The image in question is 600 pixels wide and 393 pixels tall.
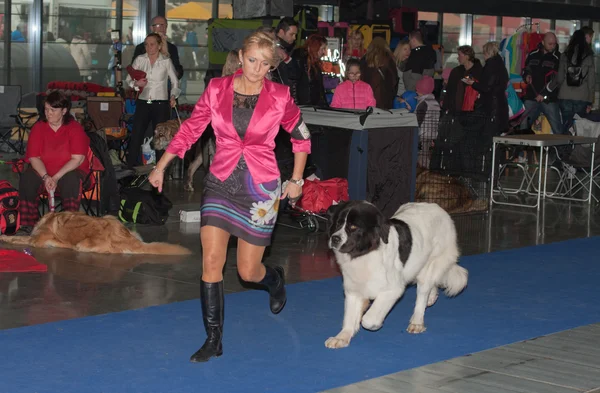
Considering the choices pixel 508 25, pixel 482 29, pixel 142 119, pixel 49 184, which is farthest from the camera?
pixel 508 25

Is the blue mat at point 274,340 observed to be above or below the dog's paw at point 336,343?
below

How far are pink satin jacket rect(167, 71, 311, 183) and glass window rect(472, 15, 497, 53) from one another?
807 inches

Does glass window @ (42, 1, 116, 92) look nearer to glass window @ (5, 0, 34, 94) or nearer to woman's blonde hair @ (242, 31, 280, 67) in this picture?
glass window @ (5, 0, 34, 94)

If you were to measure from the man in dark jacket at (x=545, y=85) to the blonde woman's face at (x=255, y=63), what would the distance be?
10639 mm

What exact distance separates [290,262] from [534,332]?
8.40ft

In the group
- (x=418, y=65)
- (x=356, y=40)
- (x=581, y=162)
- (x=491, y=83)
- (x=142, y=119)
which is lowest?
(x=581, y=162)

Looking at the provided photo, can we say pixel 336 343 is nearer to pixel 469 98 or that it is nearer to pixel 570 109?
pixel 469 98

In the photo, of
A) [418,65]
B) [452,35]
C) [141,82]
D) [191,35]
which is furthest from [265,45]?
[452,35]

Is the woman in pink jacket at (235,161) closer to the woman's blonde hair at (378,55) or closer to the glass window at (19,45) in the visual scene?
the woman's blonde hair at (378,55)

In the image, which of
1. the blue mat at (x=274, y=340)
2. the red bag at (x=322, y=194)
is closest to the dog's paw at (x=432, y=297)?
the blue mat at (x=274, y=340)

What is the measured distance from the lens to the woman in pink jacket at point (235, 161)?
473 cm

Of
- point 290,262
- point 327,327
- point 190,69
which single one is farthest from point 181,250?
point 190,69

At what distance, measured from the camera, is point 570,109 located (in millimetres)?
14438

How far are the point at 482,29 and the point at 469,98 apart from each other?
12.4 metres
